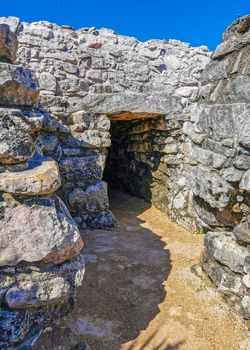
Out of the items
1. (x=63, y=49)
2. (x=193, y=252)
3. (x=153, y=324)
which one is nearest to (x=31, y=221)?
(x=153, y=324)

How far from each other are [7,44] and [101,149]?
2724 mm

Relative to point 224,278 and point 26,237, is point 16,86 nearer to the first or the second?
point 26,237

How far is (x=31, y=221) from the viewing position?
1.46 meters

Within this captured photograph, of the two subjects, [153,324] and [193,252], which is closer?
[153,324]

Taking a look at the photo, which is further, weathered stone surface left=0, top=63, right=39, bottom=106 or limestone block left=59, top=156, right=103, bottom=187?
limestone block left=59, top=156, right=103, bottom=187

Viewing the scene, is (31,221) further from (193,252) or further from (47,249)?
(193,252)

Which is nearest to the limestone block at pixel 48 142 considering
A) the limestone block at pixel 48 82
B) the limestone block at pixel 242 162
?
the limestone block at pixel 48 82

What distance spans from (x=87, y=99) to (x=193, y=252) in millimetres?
2574

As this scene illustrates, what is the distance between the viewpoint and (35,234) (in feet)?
4.78

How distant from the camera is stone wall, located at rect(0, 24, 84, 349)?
1416mm

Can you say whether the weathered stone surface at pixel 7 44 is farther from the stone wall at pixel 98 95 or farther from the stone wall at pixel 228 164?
the stone wall at pixel 98 95

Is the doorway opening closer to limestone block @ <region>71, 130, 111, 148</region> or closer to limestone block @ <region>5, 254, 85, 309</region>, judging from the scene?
limestone block @ <region>71, 130, 111, 148</region>

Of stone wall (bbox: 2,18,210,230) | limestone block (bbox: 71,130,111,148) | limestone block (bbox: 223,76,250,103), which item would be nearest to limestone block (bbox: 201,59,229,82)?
limestone block (bbox: 223,76,250,103)

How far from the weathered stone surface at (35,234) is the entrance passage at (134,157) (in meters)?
3.75
